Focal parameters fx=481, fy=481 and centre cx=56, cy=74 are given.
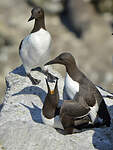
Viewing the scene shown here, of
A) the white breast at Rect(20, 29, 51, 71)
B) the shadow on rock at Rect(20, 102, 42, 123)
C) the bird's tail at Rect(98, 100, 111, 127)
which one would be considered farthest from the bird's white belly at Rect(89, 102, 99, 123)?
the white breast at Rect(20, 29, 51, 71)

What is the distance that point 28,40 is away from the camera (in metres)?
9.27

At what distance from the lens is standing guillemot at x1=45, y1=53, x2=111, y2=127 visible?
26.1ft

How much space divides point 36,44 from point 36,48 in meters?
0.10

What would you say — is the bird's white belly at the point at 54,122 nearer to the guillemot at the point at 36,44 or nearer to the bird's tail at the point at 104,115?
the bird's tail at the point at 104,115

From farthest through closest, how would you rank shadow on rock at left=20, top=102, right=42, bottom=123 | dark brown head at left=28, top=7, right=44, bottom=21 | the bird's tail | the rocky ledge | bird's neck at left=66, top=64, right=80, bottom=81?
dark brown head at left=28, top=7, right=44, bottom=21, shadow on rock at left=20, top=102, right=42, bottom=123, the bird's tail, bird's neck at left=66, top=64, right=80, bottom=81, the rocky ledge

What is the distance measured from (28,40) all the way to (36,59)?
44cm

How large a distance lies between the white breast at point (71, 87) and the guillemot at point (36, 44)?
1.36 meters

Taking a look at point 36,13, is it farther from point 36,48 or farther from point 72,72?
point 72,72

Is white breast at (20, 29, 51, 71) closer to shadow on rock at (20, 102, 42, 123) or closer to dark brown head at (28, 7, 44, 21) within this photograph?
dark brown head at (28, 7, 44, 21)

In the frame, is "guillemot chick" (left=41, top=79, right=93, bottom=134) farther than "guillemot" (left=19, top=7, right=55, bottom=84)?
No

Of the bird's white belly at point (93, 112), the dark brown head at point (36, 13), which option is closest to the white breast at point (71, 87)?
the bird's white belly at point (93, 112)

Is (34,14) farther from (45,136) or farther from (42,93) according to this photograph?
(45,136)

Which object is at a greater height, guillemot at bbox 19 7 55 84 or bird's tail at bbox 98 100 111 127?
guillemot at bbox 19 7 55 84

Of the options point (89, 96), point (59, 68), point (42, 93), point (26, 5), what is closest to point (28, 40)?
point (42, 93)
